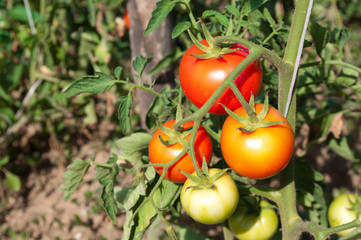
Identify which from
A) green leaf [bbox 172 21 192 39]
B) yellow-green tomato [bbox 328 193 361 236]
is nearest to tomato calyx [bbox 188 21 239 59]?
green leaf [bbox 172 21 192 39]

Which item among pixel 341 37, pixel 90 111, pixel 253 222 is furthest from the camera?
pixel 90 111

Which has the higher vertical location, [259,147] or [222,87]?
[222,87]

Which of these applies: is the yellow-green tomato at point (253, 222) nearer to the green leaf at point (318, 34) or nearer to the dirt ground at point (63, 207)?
the green leaf at point (318, 34)

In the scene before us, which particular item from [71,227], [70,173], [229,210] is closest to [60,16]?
[71,227]

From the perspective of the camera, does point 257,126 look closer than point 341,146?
Yes

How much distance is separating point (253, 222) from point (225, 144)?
0.36 meters

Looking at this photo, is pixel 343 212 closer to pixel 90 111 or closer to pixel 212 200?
pixel 212 200

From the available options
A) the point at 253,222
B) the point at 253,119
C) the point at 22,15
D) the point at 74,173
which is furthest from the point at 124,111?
the point at 22,15

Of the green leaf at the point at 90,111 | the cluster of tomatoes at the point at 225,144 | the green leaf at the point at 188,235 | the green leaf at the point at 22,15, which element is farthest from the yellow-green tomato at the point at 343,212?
the green leaf at the point at 22,15

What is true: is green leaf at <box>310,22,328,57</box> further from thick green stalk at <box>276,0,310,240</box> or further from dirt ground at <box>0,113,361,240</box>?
dirt ground at <box>0,113,361,240</box>

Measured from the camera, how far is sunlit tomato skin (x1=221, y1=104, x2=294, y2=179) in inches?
28.0

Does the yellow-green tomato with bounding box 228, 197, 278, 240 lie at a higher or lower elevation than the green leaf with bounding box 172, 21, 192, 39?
lower

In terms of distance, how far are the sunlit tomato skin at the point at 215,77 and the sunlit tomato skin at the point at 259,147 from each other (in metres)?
0.05

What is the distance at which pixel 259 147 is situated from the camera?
0.71 m
